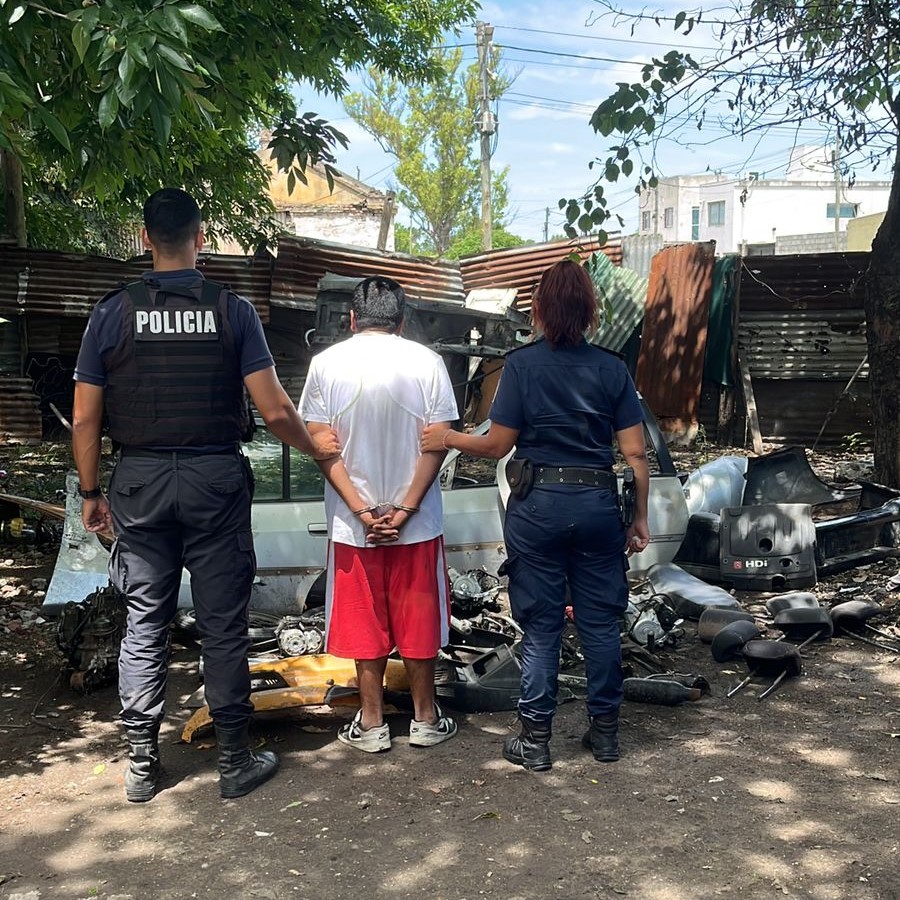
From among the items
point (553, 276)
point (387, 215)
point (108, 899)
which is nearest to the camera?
point (108, 899)

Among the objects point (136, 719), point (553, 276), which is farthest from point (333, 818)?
point (553, 276)

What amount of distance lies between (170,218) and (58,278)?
9928 mm

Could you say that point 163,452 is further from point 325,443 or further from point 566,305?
point 566,305

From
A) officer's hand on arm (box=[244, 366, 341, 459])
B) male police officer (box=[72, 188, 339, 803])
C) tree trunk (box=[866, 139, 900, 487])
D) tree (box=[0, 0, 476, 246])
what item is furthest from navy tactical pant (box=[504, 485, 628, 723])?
tree trunk (box=[866, 139, 900, 487])

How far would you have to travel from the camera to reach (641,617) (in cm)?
537

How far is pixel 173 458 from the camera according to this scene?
11.3 ft

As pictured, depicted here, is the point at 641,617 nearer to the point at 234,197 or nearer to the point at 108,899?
the point at 108,899

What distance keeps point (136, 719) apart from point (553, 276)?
2245mm

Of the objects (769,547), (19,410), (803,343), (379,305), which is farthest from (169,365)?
(803,343)

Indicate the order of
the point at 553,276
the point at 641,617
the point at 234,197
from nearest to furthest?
the point at 553,276 < the point at 641,617 < the point at 234,197

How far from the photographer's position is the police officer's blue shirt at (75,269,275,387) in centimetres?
342

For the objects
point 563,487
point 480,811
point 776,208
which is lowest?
point 480,811

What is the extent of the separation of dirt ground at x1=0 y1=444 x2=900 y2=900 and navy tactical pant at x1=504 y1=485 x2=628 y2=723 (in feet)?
1.20

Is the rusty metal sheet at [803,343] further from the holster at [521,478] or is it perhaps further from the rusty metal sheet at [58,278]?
the holster at [521,478]
